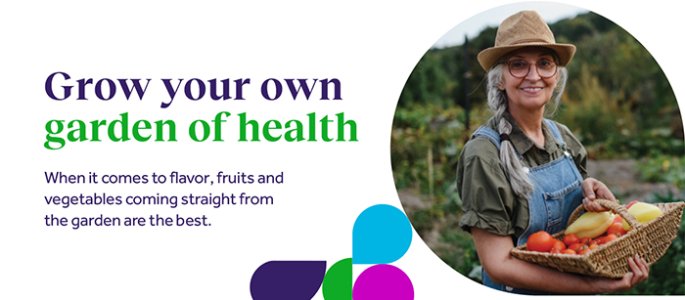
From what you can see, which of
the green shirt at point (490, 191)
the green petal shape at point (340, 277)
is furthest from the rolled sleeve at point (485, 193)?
the green petal shape at point (340, 277)

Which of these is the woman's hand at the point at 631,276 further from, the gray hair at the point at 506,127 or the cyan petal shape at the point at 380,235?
the cyan petal shape at the point at 380,235

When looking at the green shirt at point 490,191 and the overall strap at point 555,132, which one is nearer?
the green shirt at point 490,191

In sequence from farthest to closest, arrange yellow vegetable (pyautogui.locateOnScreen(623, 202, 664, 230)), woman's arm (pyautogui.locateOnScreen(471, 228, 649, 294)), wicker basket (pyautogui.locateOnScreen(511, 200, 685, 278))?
1. yellow vegetable (pyautogui.locateOnScreen(623, 202, 664, 230))
2. woman's arm (pyautogui.locateOnScreen(471, 228, 649, 294))
3. wicker basket (pyautogui.locateOnScreen(511, 200, 685, 278))

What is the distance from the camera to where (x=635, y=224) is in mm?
3418

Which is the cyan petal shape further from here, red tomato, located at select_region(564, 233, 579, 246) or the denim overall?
red tomato, located at select_region(564, 233, 579, 246)

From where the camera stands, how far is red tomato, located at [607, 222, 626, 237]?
11.5ft

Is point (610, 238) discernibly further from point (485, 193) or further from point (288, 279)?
point (288, 279)

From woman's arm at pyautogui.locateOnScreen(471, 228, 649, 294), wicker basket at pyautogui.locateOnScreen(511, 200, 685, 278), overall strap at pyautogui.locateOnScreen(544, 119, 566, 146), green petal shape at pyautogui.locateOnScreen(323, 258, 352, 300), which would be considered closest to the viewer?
wicker basket at pyautogui.locateOnScreen(511, 200, 685, 278)

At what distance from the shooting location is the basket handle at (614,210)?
3.41 metres

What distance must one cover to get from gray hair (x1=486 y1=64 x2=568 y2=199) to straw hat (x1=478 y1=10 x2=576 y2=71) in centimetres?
7

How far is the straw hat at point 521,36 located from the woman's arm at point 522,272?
2.33 ft

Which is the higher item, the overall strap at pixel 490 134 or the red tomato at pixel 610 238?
the overall strap at pixel 490 134

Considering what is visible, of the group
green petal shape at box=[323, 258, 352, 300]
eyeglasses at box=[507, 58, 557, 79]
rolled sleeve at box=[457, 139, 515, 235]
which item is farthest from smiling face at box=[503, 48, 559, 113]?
green petal shape at box=[323, 258, 352, 300]

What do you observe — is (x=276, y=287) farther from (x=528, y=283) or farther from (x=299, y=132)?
(x=528, y=283)
